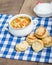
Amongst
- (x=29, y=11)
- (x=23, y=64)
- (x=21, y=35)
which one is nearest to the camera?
(x=23, y=64)

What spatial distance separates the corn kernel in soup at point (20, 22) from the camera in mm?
952

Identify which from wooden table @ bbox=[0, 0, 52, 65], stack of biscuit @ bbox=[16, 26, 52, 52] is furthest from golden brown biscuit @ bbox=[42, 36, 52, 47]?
wooden table @ bbox=[0, 0, 52, 65]

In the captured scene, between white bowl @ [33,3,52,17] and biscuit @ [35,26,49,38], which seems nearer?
biscuit @ [35,26,49,38]

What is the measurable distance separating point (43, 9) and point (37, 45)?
0.25m

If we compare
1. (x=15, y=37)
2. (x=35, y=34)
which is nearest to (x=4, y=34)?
(x=15, y=37)

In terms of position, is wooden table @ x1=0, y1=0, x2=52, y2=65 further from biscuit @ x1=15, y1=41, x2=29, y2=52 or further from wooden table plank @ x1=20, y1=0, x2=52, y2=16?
biscuit @ x1=15, y1=41, x2=29, y2=52

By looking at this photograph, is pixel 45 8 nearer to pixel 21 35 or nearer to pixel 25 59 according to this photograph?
pixel 21 35

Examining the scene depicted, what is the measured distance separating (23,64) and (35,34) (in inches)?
6.1

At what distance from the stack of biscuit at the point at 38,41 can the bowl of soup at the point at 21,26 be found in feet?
0.12

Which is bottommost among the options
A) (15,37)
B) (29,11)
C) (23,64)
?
(23,64)

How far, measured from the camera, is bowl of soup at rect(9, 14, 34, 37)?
937 mm

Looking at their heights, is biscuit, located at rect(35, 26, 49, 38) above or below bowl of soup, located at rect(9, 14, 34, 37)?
below

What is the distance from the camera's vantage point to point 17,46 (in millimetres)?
892

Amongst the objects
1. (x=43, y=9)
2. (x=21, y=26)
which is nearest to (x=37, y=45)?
(x=21, y=26)
